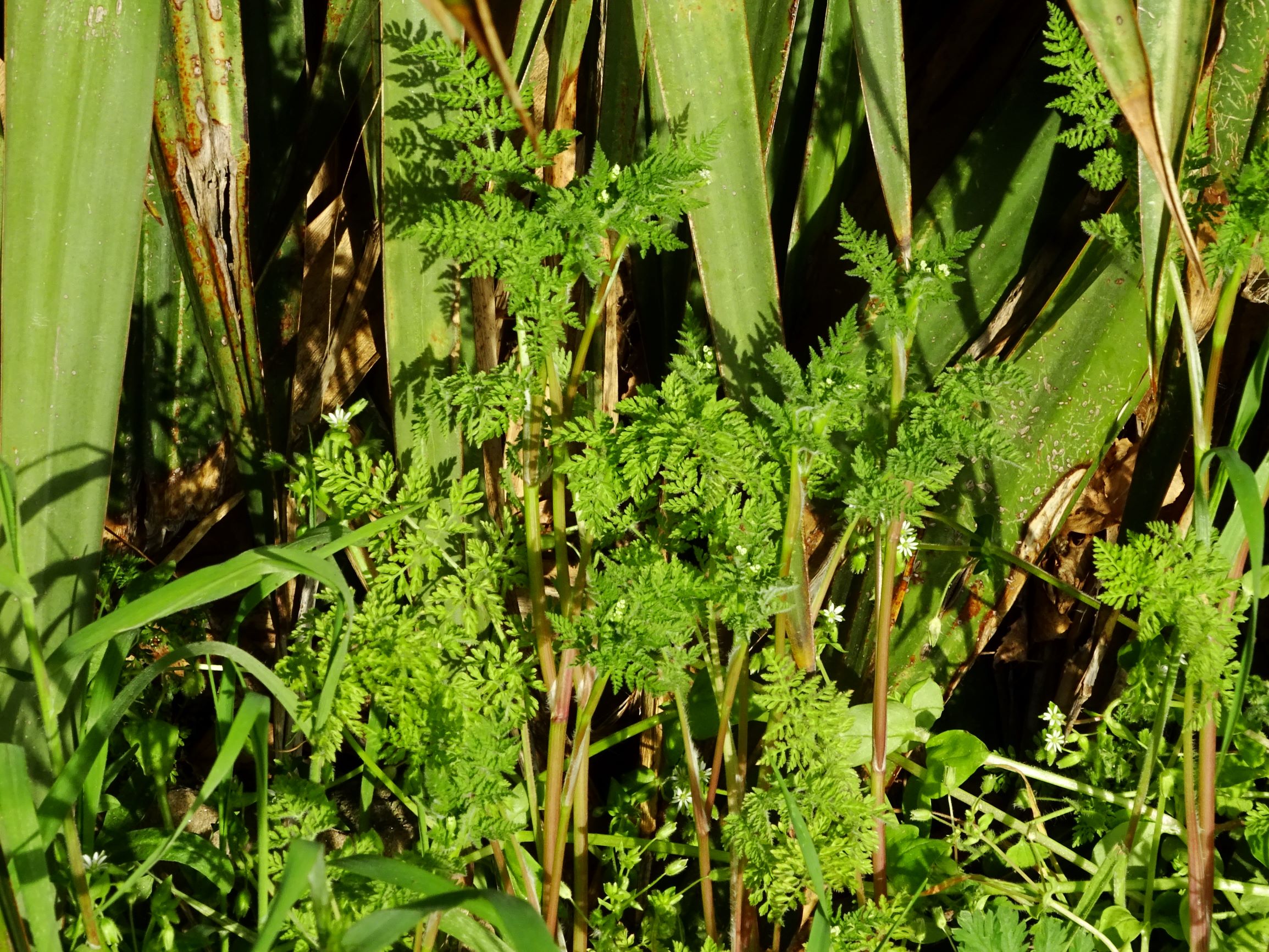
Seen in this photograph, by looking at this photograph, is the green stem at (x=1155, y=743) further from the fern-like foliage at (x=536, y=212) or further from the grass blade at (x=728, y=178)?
the fern-like foliage at (x=536, y=212)

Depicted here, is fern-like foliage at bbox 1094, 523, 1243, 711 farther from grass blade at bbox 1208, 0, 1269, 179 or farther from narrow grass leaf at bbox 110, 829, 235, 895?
narrow grass leaf at bbox 110, 829, 235, 895

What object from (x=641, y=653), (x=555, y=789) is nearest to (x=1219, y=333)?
(x=641, y=653)

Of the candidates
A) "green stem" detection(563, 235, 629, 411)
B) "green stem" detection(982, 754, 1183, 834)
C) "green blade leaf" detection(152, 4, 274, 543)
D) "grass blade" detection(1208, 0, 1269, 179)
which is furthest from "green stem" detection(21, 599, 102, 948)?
"grass blade" detection(1208, 0, 1269, 179)

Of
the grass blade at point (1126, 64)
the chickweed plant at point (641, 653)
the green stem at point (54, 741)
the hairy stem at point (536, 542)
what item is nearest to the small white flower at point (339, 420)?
the chickweed plant at point (641, 653)

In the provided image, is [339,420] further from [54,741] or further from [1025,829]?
[1025,829]

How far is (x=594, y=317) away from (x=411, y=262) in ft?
0.81

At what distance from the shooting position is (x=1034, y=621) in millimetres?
1517

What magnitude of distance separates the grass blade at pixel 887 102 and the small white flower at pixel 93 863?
3.06 feet

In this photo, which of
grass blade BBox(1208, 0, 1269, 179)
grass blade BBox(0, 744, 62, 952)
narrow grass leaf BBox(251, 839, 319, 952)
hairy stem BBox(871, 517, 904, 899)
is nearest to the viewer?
narrow grass leaf BBox(251, 839, 319, 952)

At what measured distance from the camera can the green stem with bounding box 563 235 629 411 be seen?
92cm

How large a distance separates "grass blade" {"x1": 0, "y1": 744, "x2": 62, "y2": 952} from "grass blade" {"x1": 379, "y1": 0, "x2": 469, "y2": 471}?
0.40 m

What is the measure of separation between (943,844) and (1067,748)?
0.42 m

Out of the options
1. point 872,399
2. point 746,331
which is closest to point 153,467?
point 746,331

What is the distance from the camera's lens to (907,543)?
3.62 feet
